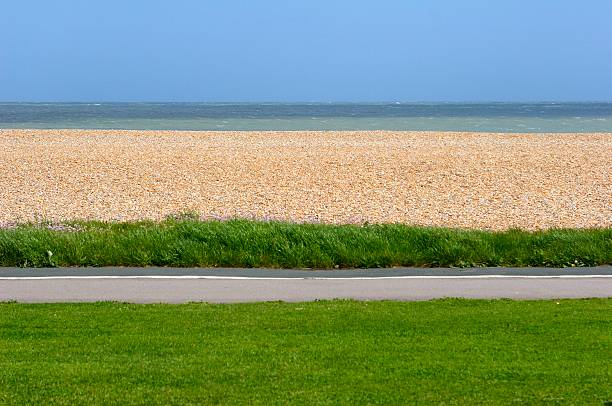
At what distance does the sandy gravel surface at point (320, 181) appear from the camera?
20.0m

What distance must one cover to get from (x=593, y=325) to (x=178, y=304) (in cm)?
443

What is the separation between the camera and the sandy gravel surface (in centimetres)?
2005

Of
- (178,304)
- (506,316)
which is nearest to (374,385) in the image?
(506,316)

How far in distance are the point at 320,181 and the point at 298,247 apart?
1279 centimetres

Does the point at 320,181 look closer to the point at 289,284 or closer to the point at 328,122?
the point at 289,284

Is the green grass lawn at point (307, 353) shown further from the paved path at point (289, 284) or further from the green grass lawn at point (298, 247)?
the green grass lawn at point (298, 247)

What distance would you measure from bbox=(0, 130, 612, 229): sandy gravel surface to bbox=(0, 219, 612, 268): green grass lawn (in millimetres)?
3927

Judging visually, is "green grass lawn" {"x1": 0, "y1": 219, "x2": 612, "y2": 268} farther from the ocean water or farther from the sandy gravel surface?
the ocean water

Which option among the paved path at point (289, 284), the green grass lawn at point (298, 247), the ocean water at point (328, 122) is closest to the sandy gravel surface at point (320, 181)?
the green grass lawn at point (298, 247)

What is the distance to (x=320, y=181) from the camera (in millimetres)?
26344

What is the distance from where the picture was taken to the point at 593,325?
8.51 m

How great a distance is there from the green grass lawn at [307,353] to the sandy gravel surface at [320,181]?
9231 mm

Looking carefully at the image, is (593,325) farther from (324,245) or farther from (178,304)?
(324,245)

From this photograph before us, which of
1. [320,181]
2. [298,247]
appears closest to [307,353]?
[298,247]
